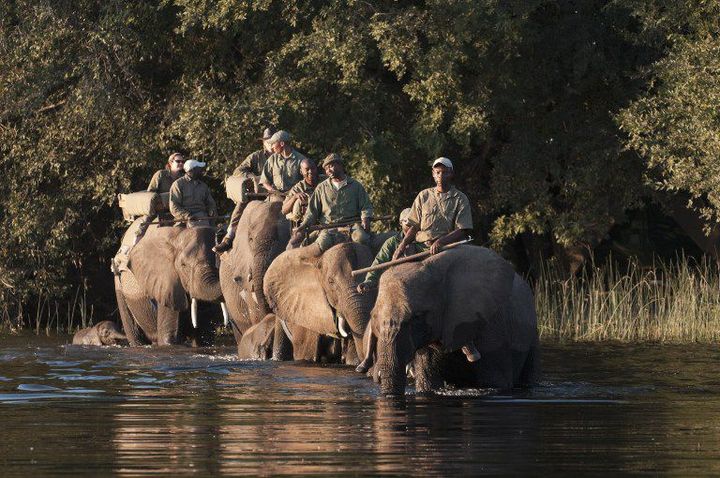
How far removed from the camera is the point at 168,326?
3083 centimetres

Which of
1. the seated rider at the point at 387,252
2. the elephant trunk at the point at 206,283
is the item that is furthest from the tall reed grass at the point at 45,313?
the seated rider at the point at 387,252

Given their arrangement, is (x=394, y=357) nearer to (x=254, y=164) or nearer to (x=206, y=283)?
(x=206, y=283)

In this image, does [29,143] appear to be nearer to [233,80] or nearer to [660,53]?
[233,80]

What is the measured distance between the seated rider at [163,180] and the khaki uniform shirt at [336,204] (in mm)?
7085

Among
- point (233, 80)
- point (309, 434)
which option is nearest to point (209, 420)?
point (309, 434)

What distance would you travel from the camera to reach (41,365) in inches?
985

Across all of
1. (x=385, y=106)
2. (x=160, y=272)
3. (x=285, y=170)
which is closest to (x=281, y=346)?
(x=285, y=170)

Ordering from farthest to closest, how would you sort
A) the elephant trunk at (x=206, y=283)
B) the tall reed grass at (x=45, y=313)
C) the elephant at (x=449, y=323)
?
the tall reed grass at (x=45, y=313)
the elephant trunk at (x=206, y=283)
the elephant at (x=449, y=323)

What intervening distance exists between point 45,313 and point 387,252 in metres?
20.3

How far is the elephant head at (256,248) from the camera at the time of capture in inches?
1057

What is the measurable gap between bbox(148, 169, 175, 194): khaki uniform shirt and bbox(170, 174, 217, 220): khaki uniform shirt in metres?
1.07

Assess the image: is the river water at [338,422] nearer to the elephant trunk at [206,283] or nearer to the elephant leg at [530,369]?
the elephant leg at [530,369]

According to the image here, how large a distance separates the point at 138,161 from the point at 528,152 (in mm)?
7026

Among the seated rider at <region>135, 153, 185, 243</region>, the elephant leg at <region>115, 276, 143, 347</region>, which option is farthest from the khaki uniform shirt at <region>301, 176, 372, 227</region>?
the elephant leg at <region>115, 276, 143, 347</region>
